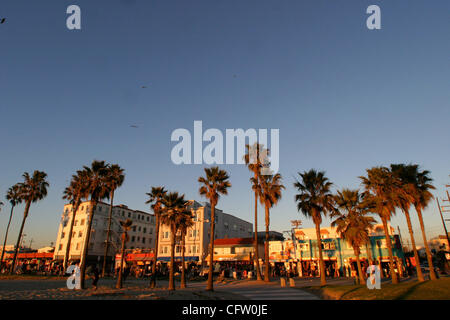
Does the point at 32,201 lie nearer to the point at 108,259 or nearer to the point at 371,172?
the point at 108,259

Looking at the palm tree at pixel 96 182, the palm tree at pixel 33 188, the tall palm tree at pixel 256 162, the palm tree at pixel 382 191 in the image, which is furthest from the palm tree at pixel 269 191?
the palm tree at pixel 33 188

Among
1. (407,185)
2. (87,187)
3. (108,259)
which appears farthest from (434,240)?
(87,187)

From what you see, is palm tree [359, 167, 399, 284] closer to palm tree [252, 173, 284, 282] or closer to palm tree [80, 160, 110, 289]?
palm tree [252, 173, 284, 282]

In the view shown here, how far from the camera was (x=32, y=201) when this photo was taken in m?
47.3

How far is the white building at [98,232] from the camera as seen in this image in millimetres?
68625

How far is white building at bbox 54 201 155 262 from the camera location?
2702 inches

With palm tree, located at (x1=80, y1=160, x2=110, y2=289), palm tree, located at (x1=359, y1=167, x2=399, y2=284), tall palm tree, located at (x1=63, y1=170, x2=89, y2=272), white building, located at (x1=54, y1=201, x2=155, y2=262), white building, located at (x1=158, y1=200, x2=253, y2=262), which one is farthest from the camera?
white building, located at (x1=54, y1=201, x2=155, y2=262)

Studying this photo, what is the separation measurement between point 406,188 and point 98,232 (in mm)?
67476

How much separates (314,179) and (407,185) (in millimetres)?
9157

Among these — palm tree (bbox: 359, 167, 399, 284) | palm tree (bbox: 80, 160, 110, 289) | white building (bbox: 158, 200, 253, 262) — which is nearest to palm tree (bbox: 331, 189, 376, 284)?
palm tree (bbox: 359, 167, 399, 284)

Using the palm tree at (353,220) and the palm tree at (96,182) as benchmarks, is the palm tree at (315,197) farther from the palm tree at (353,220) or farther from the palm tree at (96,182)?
the palm tree at (96,182)

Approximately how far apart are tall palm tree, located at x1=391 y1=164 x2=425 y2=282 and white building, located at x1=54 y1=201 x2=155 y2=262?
190ft

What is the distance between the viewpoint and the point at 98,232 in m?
70.3
